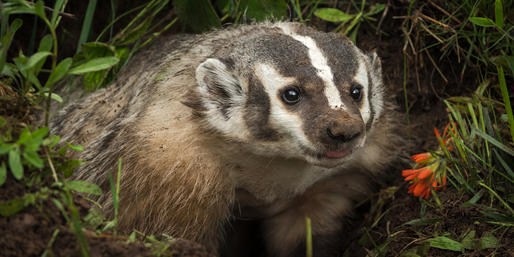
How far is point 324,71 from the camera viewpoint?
2.27m

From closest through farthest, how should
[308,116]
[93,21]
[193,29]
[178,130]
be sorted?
[308,116], [178,130], [193,29], [93,21]

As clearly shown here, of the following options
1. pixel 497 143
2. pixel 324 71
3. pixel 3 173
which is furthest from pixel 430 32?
pixel 3 173

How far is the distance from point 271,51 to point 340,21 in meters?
1.26

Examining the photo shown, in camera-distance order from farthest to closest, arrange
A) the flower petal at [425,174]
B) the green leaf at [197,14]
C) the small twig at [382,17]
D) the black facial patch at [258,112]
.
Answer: the small twig at [382,17] → the green leaf at [197,14] → the flower petal at [425,174] → the black facial patch at [258,112]

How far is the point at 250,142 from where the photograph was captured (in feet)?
7.69

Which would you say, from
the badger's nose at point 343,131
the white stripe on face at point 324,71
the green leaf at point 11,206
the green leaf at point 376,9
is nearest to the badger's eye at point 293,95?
the white stripe on face at point 324,71

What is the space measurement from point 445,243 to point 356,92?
2.37ft

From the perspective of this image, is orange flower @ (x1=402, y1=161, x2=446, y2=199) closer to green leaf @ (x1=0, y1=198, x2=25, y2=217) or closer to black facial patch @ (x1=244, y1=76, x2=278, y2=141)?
black facial patch @ (x1=244, y1=76, x2=278, y2=141)

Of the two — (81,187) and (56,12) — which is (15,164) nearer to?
(81,187)

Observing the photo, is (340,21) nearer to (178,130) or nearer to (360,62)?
(360,62)

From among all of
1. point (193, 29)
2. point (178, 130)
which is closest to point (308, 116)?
point (178, 130)

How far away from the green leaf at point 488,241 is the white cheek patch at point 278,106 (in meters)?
0.83

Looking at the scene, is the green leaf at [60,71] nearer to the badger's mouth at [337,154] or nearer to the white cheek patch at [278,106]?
the white cheek patch at [278,106]

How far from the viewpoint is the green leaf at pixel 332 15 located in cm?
338
